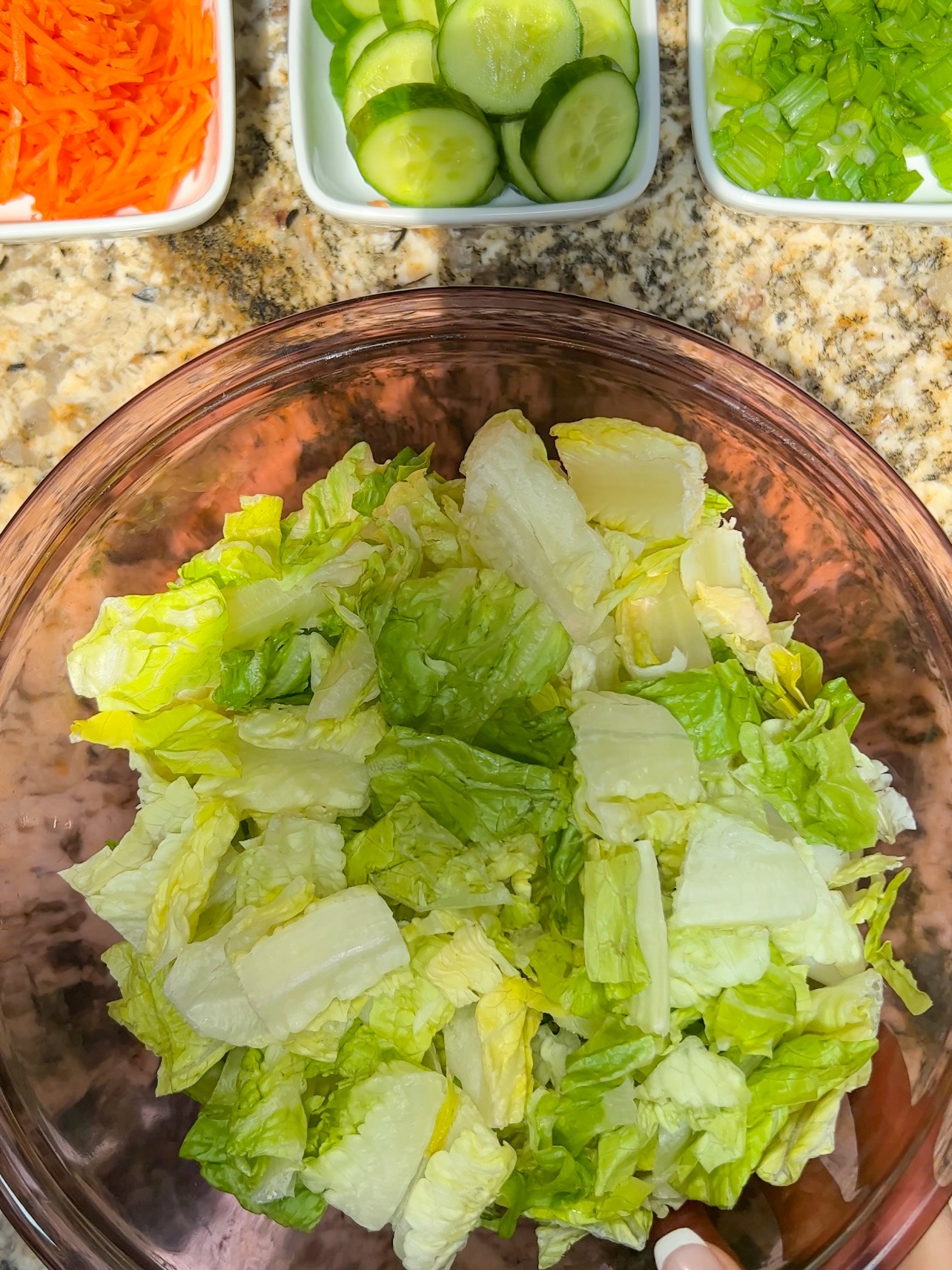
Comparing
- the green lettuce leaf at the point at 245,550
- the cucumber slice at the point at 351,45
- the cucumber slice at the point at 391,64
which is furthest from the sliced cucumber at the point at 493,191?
the green lettuce leaf at the point at 245,550

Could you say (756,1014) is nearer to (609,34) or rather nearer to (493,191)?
(493,191)

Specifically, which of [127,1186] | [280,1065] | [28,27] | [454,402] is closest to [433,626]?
[454,402]

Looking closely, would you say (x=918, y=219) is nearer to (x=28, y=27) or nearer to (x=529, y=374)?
(x=529, y=374)

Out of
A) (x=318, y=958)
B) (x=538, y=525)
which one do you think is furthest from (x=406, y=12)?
(x=318, y=958)

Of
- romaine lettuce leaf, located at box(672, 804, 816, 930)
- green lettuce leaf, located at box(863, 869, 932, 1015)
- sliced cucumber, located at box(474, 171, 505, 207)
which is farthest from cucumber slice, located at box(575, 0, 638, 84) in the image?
green lettuce leaf, located at box(863, 869, 932, 1015)

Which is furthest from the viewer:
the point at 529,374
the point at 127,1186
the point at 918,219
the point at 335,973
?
the point at 918,219
